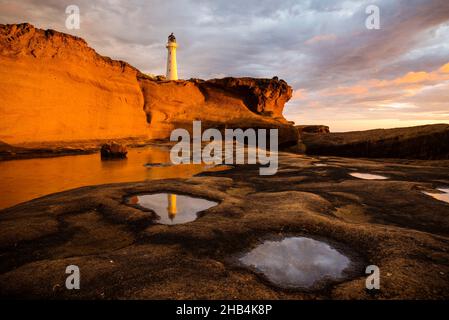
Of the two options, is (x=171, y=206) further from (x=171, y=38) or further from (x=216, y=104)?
(x=171, y=38)

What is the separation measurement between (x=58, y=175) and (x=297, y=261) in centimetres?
1197

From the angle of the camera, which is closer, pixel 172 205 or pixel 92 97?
pixel 172 205

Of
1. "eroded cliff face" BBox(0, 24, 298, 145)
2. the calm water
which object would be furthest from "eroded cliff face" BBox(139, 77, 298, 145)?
the calm water

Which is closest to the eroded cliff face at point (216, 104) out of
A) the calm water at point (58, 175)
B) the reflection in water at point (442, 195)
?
the calm water at point (58, 175)

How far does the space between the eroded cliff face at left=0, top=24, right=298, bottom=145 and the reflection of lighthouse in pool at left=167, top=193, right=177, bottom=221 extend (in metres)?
17.7

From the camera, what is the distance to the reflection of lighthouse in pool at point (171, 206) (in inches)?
261

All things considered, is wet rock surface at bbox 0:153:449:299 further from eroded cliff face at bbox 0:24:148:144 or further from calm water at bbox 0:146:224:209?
eroded cliff face at bbox 0:24:148:144

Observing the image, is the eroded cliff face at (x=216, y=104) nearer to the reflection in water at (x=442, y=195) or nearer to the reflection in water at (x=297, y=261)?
the reflection in water at (x=442, y=195)

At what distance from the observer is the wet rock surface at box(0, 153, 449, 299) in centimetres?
345

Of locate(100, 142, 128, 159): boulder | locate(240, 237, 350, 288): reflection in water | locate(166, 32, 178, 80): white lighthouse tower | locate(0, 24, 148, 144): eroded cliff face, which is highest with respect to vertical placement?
locate(166, 32, 178, 80): white lighthouse tower

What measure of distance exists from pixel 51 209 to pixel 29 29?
76.5 ft

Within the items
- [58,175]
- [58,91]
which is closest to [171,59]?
[58,91]

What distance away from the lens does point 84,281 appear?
11.7ft

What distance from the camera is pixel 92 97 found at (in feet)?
95.8
